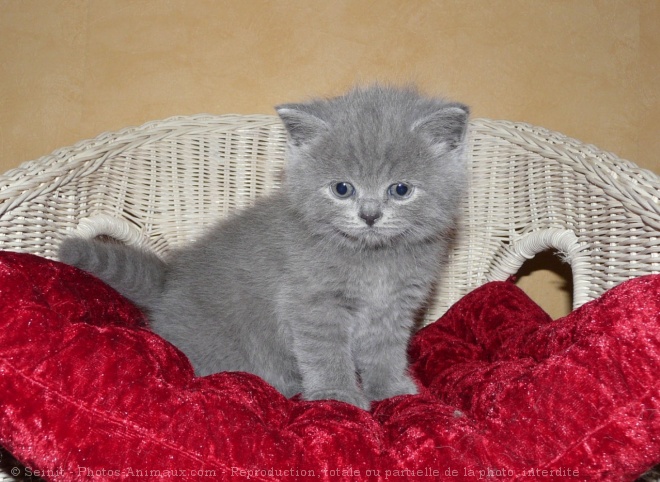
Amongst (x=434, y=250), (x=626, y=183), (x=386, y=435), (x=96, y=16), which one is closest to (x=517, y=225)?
(x=626, y=183)


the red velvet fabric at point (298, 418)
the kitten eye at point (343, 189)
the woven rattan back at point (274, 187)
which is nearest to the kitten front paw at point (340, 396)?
the red velvet fabric at point (298, 418)

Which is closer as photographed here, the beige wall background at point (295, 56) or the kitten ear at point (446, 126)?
the kitten ear at point (446, 126)

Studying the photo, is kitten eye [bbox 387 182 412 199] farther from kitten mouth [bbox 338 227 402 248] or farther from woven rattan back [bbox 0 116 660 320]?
woven rattan back [bbox 0 116 660 320]

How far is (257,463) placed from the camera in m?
0.92

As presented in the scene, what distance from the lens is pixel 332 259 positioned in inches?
50.5

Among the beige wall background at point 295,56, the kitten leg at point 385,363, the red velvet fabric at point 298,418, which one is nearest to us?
the red velvet fabric at point 298,418

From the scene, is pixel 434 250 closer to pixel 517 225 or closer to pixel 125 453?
pixel 517 225

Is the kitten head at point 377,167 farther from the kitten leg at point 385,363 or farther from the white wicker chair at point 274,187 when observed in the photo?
the white wicker chair at point 274,187

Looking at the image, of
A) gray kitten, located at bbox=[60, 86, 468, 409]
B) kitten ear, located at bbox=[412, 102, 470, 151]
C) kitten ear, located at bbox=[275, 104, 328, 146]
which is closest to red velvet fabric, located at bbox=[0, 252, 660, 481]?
gray kitten, located at bbox=[60, 86, 468, 409]

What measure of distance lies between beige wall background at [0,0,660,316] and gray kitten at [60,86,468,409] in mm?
938

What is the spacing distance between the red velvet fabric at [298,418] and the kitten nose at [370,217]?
38 cm

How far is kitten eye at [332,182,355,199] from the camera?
1.24m

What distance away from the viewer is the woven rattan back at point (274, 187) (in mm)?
1508

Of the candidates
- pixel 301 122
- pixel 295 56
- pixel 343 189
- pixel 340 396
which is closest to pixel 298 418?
pixel 340 396
